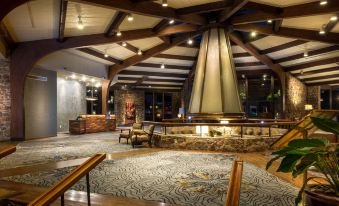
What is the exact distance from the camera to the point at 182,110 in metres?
19.1

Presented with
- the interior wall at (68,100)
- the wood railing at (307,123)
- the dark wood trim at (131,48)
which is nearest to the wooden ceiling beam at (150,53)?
the dark wood trim at (131,48)

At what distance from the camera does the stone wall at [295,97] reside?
1559 centimetres

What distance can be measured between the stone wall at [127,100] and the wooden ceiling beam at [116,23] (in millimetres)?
11473

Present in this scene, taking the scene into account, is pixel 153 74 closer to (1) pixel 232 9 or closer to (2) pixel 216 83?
(2) pixel 216 83

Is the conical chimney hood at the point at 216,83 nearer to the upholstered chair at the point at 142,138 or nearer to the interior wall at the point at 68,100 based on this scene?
the upholstered chair at the point at 142,138

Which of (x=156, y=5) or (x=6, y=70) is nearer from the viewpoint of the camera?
(x=156, y=5)

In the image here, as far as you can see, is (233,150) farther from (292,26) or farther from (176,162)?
(292,26)

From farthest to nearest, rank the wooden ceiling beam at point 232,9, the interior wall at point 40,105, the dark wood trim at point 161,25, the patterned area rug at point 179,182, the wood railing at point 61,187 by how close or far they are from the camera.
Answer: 1. the interior wall at point 40,105
2. the dark wood trim at point 161,25
3. the wooden ceiling beam at point 232,9
4. the patterned area rug at point 179,182
5. the wood railing at point 61,187

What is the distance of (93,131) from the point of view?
14.3 metres

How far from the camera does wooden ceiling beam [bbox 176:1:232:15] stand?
24.4 ft

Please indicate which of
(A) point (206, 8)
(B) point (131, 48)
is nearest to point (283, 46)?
(A) point (206, 8)

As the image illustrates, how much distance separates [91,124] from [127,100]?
22.8ft

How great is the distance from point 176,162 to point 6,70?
319 inches

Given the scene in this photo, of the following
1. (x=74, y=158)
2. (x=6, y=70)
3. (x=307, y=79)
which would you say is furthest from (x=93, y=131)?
(x=307, y=79)
